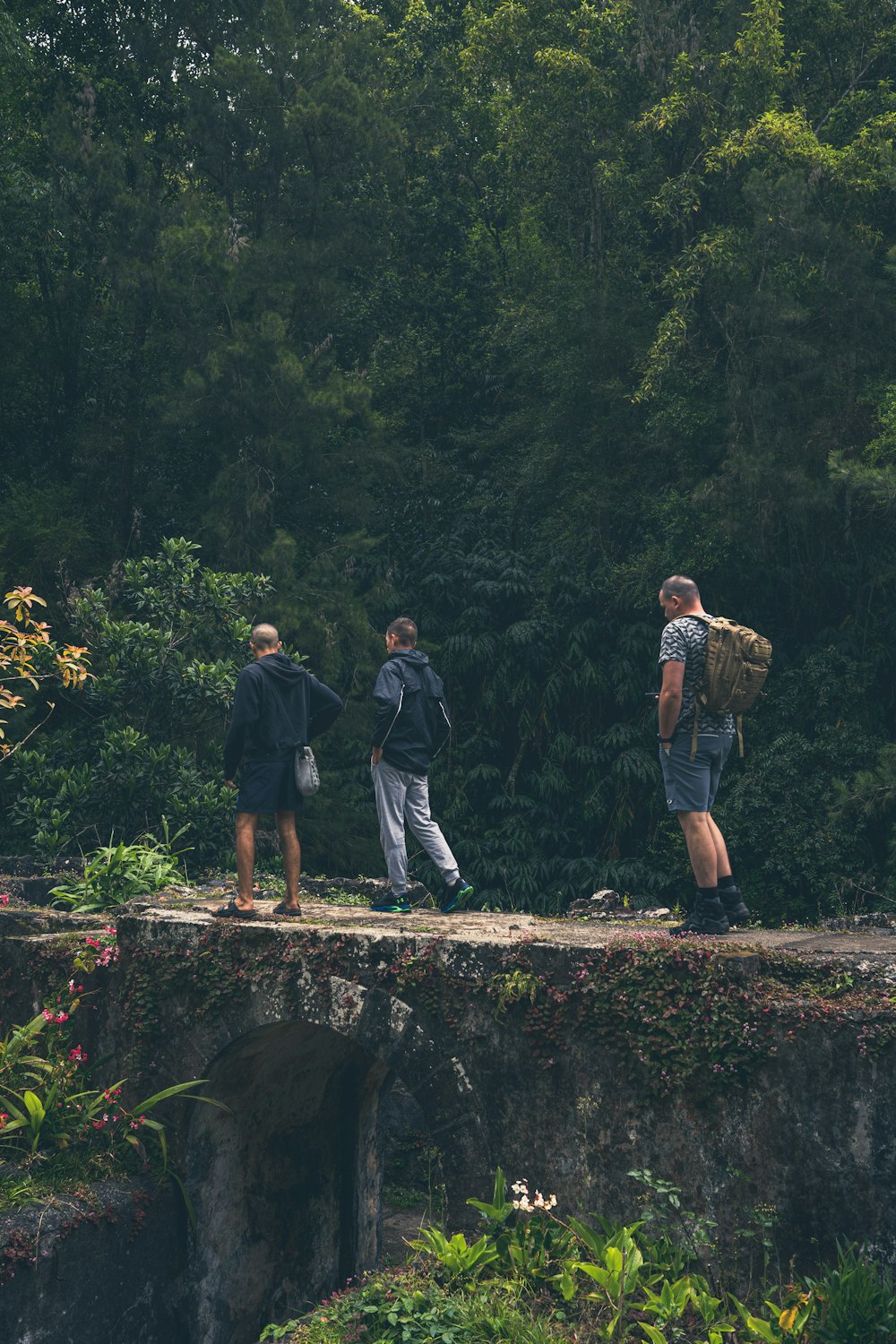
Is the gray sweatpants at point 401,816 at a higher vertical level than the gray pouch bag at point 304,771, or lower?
lower

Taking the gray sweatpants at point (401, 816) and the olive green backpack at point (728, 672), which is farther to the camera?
the gray sweatpants at point (401, 816)

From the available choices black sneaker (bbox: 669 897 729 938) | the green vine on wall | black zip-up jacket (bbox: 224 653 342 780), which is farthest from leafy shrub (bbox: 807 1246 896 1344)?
black zip-up jacket (bbox: 224 653 342 780)

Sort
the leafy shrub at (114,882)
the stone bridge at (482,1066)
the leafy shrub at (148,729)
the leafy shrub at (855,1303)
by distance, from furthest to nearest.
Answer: the leafy shrub at (148,729)
the leafy shrub at (114,882)
the stone bridge at (482,1066)
the leafy shrub at (855,1303)

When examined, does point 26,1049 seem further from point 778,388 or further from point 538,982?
point 778,388

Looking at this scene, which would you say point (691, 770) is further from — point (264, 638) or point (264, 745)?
point (264, 638)

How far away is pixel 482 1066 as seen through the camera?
228 inches

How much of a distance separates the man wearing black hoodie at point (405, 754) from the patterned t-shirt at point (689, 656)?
1.89m

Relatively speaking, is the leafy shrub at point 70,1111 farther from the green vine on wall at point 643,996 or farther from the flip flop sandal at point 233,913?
the green vine on wall at point 643,996

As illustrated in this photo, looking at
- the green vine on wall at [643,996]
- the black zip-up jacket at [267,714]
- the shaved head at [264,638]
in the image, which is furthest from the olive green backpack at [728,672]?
the shaved head at [264,638]

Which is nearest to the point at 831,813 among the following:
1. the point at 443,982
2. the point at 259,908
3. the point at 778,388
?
the point at 778,388

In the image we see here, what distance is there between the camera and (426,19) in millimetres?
20234

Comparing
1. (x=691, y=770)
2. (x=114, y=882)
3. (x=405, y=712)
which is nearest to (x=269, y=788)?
(x=405, y=712)

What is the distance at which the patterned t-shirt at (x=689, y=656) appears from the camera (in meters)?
5.57

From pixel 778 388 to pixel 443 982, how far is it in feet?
35.8
